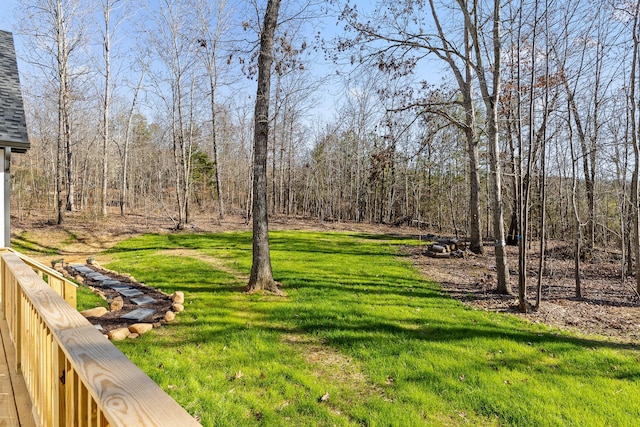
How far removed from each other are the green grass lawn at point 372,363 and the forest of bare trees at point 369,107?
1.67 meters

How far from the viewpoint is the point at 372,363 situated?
4.02 meters

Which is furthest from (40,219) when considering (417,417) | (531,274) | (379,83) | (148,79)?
(531,274)

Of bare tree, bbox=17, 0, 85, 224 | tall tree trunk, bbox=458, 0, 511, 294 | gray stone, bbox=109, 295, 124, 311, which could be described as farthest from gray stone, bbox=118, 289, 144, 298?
bare tree, bbox=17, 0, 85, 224

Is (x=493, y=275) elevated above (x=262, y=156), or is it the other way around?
(x=262, y=156)

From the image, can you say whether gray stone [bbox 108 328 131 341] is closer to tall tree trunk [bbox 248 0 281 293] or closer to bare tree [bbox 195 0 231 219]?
tall tree trunk [bbox 248 0 281 293]

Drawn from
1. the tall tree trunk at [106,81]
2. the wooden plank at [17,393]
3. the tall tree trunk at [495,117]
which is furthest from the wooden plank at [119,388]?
the tall tree trunk at [106,81]

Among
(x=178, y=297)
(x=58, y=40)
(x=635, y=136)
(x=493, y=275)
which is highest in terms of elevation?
(x=58, y=40)

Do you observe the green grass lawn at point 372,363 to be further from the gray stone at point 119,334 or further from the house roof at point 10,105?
the house roof at point 10,105

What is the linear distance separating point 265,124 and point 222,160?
21466mm

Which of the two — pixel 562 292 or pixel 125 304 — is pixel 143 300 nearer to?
pixel 125 304

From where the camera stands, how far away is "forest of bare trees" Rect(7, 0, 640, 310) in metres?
6.57

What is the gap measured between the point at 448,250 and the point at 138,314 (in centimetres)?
862

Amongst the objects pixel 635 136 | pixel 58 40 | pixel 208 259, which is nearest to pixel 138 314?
pixel 208 259

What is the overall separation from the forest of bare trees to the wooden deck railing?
504cm
